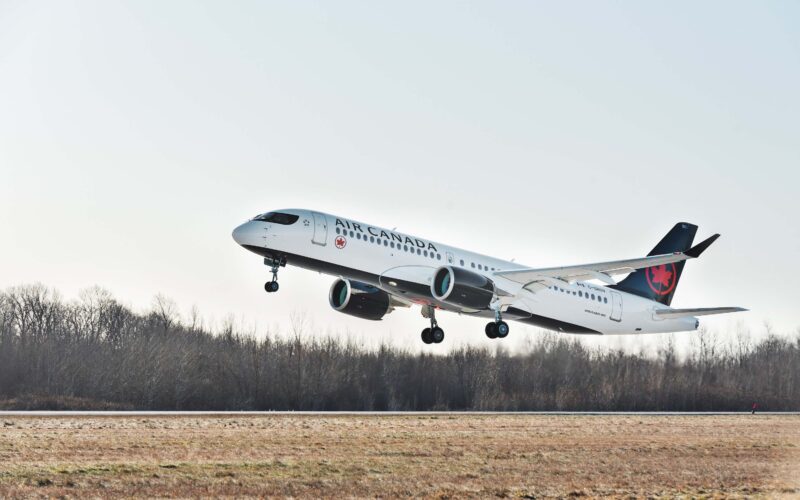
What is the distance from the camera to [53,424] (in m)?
53.6

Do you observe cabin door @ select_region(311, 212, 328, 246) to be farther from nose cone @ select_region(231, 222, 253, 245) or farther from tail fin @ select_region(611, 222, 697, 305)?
tail fin @ select_region(611, 222, 697, 305)

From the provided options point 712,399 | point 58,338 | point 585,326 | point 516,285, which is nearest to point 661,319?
point 585,326

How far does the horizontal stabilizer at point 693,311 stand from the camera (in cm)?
4850

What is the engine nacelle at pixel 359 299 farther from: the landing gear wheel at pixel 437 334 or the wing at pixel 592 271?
the wing at pixel 592 271

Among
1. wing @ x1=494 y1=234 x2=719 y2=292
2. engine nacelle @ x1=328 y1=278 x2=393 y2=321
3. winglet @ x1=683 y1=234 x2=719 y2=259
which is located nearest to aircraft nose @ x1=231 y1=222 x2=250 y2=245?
engine nacelle @ x1=328 y1=278 x2=393 y2=321

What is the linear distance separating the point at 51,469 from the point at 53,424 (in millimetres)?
19759

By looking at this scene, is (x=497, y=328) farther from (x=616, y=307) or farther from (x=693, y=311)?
(x=693, y=311)

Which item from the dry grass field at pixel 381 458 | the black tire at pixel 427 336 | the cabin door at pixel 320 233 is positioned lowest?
the dry grass field at pixel 381 458

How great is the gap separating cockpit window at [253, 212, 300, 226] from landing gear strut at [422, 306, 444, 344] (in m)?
10.0

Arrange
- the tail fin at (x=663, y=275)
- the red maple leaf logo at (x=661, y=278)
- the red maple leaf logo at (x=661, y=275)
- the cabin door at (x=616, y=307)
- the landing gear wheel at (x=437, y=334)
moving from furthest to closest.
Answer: the red maple leaf logo at (x=661, y=275) → the red maple leaf logo at (x=661, y=278) → the tail fin at (x=663, y=275) → the cabin door at (x=616, y=307) → the landing gear wheel at (x=437, y=334)

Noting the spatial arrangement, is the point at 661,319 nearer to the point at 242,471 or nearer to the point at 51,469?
the point at 242,471

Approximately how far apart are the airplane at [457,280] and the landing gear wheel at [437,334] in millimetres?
45

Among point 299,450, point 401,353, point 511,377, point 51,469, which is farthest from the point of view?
point 401,353

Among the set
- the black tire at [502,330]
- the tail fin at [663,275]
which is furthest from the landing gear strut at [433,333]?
the tail fin at [663,275]
